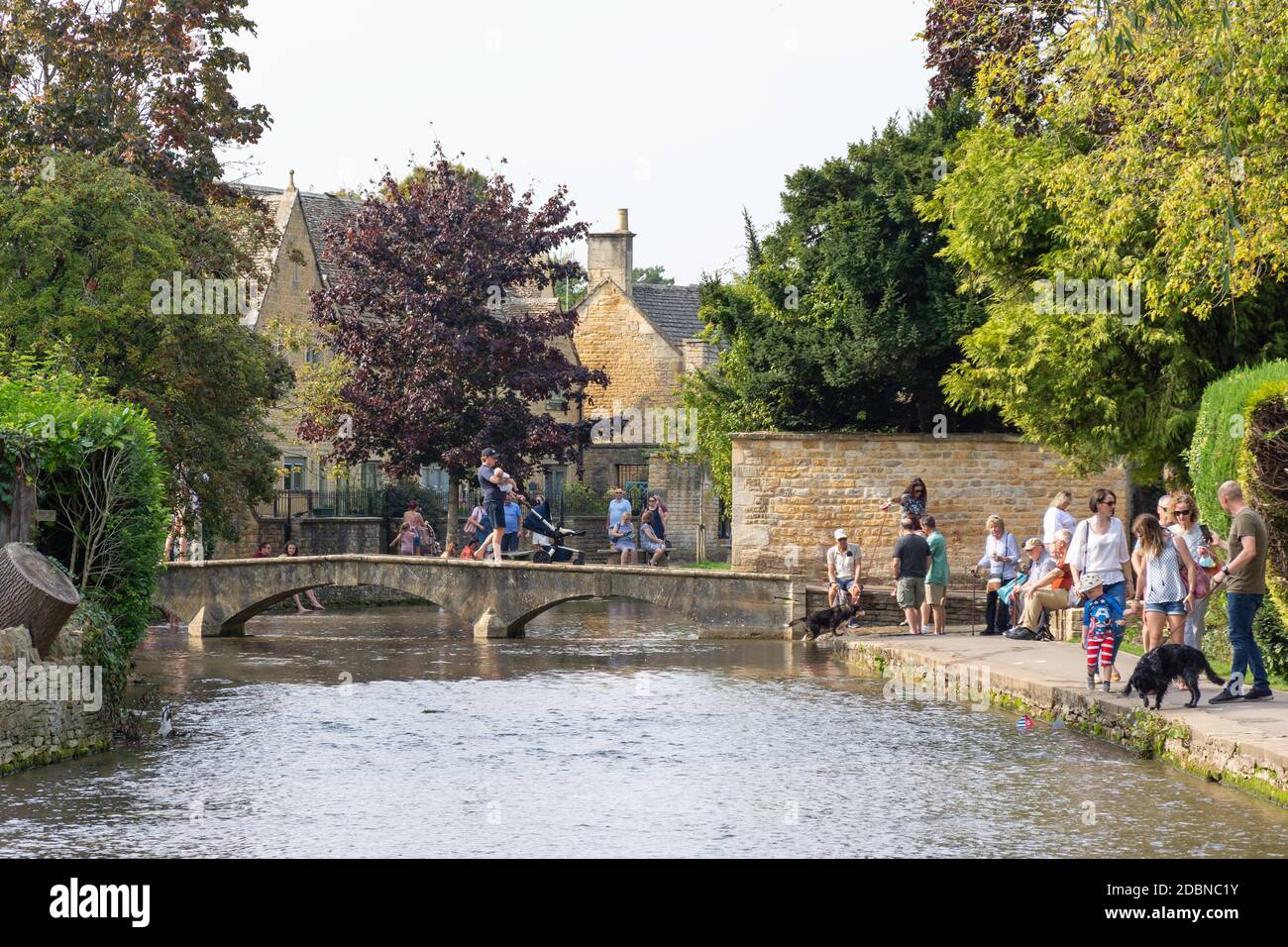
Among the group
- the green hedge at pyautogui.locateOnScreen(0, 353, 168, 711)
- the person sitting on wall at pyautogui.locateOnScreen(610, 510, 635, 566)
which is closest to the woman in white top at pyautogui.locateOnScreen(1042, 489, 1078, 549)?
the green hedge at pyautogui.locateOnScreen(0, 353, 168, 711)

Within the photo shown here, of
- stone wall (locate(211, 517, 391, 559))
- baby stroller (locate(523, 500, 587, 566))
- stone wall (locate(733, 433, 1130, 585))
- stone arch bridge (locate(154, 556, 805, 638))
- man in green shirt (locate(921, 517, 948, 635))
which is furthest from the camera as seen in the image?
stone wall (locate(211, 517, 391, 559))

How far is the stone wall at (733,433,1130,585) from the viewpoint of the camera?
30.6m

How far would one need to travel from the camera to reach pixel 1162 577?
575 inches

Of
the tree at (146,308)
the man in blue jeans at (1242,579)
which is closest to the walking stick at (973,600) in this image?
the man in blue jeans at (1242,579)

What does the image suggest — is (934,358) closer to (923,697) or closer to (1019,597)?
(1019,597)

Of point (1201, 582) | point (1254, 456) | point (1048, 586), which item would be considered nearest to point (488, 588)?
point (1048, 586)

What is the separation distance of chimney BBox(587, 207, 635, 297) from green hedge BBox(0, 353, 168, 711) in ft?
137

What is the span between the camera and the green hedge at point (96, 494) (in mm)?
15562

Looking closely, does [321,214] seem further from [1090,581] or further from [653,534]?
[1090,581]

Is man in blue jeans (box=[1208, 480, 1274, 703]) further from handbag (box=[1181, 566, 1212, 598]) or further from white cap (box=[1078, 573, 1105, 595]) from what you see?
white cap (box=[1078, 573, 1105, 595])

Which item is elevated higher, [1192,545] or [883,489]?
[883,489]

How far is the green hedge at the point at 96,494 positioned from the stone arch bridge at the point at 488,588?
9267mm

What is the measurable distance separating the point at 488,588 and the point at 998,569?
9.44 m

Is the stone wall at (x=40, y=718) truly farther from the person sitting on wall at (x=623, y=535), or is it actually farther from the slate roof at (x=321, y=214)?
the slate roof at (x=321, y=214)
